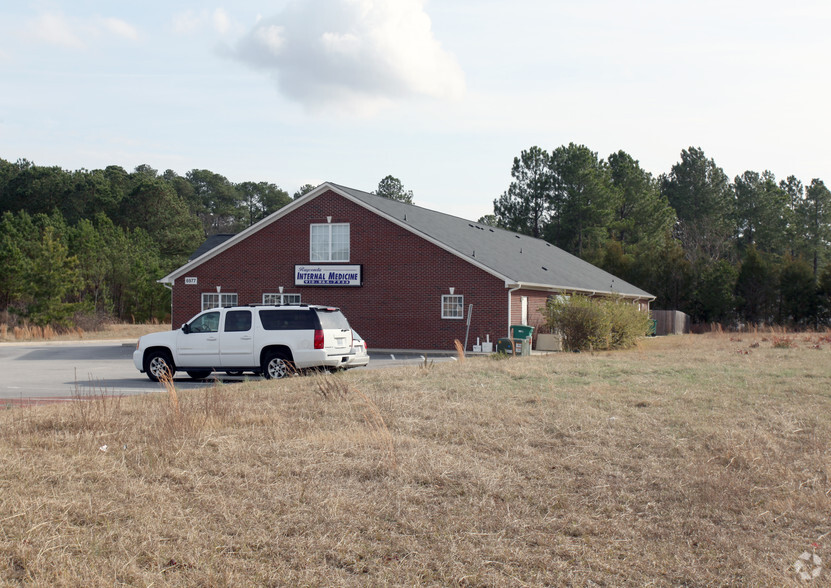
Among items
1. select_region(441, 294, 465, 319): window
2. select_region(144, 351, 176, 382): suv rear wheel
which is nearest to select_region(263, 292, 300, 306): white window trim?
select_region(441, 294, 465, 319): window

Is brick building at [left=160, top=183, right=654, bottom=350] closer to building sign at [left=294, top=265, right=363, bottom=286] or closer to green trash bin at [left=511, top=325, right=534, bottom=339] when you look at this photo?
building sign at [left=294, top=265, right=363, bottom=286]

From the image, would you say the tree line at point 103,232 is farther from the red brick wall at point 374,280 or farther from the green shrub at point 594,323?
the green shrub at point 594,323

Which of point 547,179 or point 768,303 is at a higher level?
point 547,179

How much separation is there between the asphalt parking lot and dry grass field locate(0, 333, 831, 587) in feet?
8.95

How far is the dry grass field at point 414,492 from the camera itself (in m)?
5.36

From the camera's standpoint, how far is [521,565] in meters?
5.43

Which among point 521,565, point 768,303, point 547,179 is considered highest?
point 547,179

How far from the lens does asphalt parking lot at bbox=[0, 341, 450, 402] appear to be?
15328mm

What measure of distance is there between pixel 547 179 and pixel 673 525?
216 feet

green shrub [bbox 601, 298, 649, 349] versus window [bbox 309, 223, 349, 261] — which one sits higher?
window [bbox 309, 223, 349, 261]

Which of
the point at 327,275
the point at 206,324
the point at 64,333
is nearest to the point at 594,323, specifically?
the point at 327,275

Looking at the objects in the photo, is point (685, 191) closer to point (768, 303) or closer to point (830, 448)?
point (768, 303)

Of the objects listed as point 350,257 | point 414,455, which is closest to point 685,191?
point 350,257

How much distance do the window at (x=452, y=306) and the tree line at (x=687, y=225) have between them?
25.0 metres
